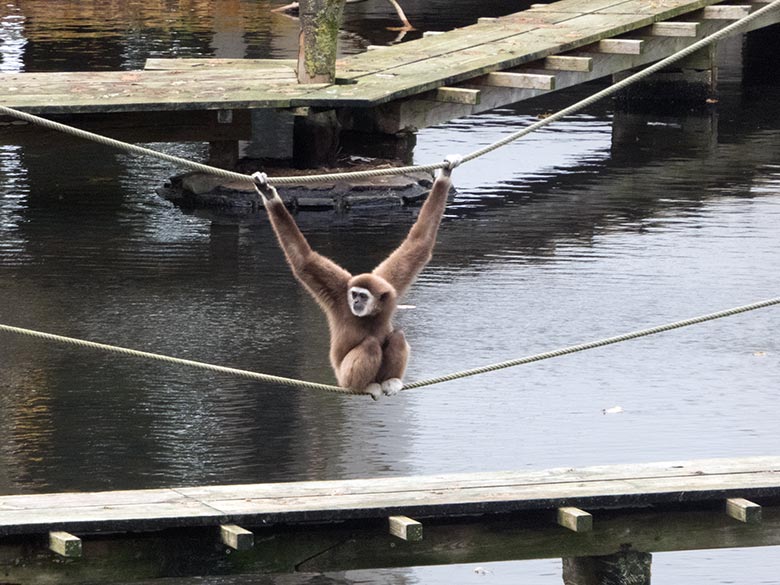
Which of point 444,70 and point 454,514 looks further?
point 444,70

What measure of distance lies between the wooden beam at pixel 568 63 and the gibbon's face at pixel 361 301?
11.6 metres

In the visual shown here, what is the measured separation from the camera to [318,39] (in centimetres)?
1706

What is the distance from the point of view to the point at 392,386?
792cm

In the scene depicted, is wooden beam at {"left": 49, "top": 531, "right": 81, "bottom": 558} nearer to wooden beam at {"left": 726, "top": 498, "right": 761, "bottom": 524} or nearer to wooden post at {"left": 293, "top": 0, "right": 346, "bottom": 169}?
wooden beam at {"left": 726, "top": 498, "right": 761, "bottom": 524}

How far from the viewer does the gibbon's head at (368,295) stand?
24.5 feet

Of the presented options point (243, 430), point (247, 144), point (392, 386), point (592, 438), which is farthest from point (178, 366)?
point (247, 144)

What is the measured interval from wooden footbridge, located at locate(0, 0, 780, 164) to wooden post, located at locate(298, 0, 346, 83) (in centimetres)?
25

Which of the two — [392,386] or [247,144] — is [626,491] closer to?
[392,386]

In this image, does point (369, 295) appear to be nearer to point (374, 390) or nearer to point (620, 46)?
point (374, 390)

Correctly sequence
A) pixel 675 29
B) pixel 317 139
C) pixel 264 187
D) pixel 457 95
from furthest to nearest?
pixel 675 29 → pixel 457 95 → pixel 317 139 → pixel 264 187

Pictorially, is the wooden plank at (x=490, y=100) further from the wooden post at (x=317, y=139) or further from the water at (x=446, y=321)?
the water at (x=446, y=321)

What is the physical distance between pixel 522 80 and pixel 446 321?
5619mm

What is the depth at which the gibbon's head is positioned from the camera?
24.5 ft

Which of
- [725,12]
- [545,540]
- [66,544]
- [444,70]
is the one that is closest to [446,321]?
[444,70]
